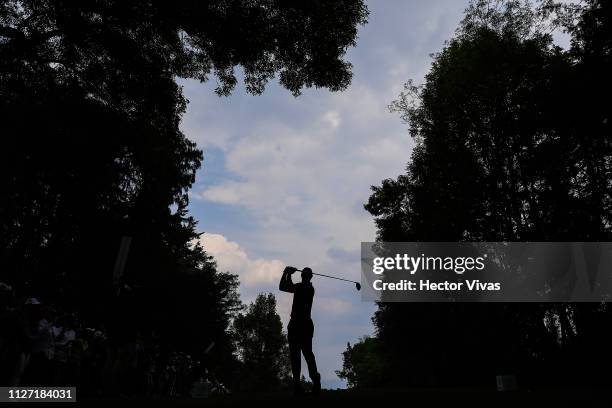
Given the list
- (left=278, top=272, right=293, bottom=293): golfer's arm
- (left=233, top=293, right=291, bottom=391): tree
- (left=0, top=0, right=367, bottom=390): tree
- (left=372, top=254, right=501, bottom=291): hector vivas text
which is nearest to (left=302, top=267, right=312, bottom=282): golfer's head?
(left=278, top=272, right=293, bottom=293): golfer's arm

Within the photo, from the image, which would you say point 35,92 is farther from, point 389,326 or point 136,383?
point 389,326

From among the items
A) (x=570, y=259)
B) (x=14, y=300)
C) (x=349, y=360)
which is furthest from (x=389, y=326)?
(x=349, y=360)

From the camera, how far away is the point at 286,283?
8359 millimetres

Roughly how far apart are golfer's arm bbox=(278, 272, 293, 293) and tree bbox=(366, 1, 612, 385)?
35.9 ft

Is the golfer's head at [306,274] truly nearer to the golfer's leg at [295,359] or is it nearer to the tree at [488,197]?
the golfer's leg at [295,359]

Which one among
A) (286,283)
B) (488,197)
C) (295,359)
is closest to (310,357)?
(295,359)

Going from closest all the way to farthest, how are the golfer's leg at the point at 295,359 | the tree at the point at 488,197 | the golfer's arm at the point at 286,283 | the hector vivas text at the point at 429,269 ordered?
the golfer's leg at the point at 295,359
the golfer's arm at the point at 286,283
the tree at the point at 488,197
the hector vivas text at the point at 429,269

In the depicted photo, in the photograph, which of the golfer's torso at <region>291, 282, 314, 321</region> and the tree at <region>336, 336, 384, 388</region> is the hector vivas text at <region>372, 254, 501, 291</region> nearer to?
the golfer's torso at <region>291, 282, 314, 321</region>

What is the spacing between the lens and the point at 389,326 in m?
28.6

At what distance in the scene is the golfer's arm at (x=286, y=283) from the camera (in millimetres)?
8266

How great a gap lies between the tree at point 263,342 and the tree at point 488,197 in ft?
163

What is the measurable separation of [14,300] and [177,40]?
29.7ft

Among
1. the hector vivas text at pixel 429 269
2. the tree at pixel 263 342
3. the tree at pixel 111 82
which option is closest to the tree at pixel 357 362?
the tree at pixel 263 342

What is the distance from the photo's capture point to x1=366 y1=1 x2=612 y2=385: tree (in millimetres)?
19438
